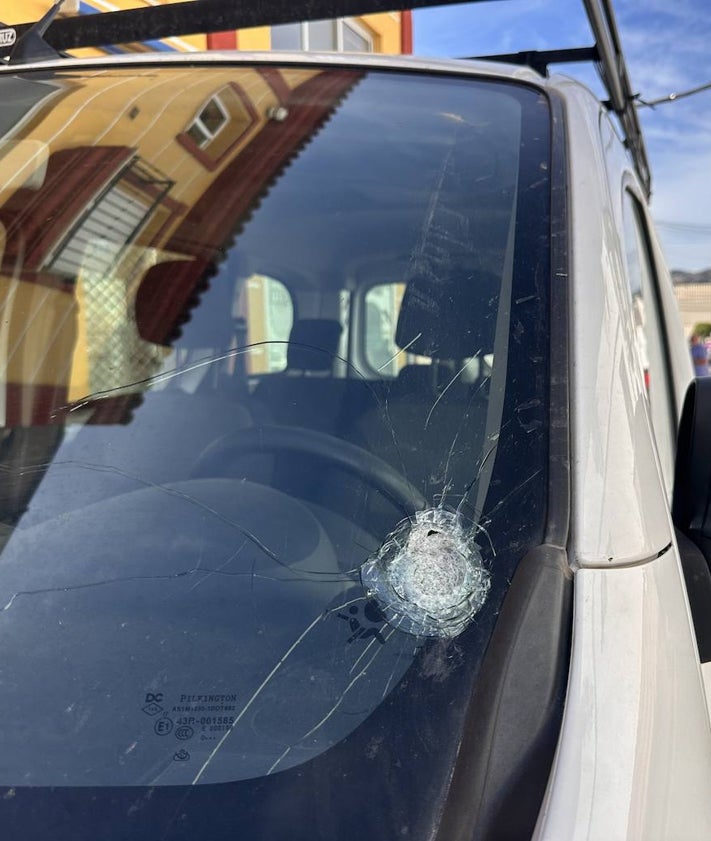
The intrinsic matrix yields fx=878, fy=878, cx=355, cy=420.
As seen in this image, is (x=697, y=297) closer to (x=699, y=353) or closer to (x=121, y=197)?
(x=699, y=353)

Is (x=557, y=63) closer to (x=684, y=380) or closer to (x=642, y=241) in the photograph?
(x=642, y=241)

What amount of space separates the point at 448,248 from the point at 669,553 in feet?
1.92

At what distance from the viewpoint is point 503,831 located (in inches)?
33.0

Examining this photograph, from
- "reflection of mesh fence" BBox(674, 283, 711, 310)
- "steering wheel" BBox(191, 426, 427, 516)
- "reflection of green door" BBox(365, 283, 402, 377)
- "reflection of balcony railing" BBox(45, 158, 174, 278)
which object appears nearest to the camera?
"steering wheel" BBox(191, 426, 427, 516)

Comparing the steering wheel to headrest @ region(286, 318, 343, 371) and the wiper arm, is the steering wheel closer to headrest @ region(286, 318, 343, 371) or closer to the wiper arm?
headrest @ region(286, 318, 343, 371)

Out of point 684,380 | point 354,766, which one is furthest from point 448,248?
point 684,380

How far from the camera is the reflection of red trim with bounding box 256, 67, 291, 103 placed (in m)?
1.81

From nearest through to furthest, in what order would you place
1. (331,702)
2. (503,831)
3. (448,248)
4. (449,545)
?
1. (503,831)
2. (331,702)
3. (449,545)
4. (448,248)

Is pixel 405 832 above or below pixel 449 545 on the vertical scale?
below

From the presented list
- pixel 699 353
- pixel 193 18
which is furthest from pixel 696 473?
pixel 699 353

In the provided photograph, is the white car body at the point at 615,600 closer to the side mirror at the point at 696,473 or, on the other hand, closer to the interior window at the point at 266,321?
the side mirror at the point at 696,473

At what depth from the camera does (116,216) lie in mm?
1701

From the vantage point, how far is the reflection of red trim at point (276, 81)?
5.94ft

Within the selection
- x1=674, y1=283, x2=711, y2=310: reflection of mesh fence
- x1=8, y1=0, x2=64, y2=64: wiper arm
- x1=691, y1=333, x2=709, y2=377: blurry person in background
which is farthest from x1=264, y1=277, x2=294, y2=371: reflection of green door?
x1=674, y1=283, x2=711, y2=310: reflection of mesh fence
